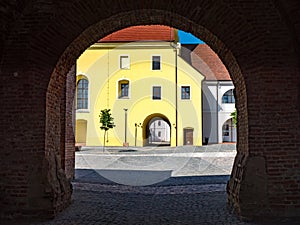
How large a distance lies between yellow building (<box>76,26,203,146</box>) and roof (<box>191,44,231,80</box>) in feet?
16.5

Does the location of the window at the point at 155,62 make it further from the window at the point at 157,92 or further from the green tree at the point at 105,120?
the green tree at the point at 105,120

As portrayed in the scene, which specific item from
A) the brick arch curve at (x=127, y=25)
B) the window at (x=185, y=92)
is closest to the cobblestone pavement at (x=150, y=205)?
the brick arch curve at (x=127, y=25)

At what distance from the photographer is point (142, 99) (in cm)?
3534

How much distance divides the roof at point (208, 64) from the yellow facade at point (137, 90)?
4894mm

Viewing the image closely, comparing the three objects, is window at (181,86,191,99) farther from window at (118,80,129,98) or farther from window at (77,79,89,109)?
window at (77,79,89,109)

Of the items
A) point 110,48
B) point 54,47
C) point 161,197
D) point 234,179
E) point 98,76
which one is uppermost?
point 110,48

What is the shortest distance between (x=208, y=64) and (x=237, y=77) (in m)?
36.4

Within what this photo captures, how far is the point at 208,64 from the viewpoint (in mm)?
42125

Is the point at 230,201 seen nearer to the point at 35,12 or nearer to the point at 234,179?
→ the point at 234,179

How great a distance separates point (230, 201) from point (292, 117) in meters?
2.04

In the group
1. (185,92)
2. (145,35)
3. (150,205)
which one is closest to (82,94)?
(145,35)

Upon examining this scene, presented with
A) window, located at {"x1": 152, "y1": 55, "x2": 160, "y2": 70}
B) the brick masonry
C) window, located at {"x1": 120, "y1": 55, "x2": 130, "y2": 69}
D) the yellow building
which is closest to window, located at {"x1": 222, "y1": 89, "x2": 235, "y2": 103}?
the yellow building

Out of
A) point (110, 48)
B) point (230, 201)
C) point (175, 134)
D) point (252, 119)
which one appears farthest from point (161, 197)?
point (110, 48)

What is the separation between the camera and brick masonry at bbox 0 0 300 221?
18.7 ft
